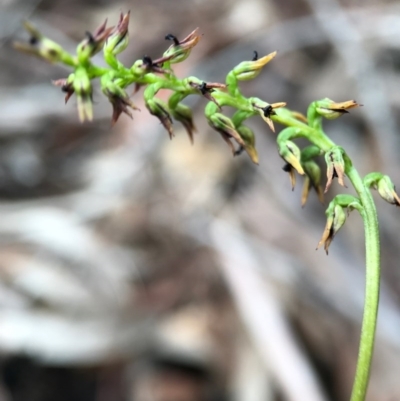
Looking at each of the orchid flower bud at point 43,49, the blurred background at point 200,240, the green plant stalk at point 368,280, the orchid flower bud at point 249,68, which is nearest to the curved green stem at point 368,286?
the green plant stalk at point 368,280

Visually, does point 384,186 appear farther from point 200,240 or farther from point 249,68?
point 200,240

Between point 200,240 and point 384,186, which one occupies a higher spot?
point 384,186

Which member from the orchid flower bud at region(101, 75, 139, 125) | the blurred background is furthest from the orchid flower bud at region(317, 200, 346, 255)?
the blurred background

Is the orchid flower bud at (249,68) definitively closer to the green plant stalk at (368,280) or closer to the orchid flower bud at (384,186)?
the green plant stalk at (368,280)

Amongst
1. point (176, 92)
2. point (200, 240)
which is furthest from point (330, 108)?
point (200, 240)

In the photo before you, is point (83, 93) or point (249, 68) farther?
point (249, 68)

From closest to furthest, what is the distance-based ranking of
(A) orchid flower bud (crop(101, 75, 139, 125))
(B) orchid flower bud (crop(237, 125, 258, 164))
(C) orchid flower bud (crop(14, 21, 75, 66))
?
1. (C) orchid flower bud (crop(14, 21, 75, 66))
2. (A) orchid flower bud (crop(101, 75, 139, 125))
3. (B) orchid flower bud (crop(237, 125, 258, 164))

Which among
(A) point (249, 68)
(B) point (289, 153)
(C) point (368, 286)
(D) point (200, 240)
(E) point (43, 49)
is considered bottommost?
(D) point (200, 240)

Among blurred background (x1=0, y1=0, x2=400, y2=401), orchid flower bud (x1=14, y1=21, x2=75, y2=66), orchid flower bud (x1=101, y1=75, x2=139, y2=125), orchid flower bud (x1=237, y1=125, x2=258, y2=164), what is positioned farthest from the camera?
blurred background (x1=0, y1=0, x2=400, y2=401)

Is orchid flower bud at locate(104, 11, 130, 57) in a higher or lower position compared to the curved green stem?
higher

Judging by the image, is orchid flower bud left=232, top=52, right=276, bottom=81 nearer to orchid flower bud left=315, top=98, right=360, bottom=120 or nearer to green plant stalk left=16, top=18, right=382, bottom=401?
green plant stalk left=16, top=18, right=382, bottom=401
